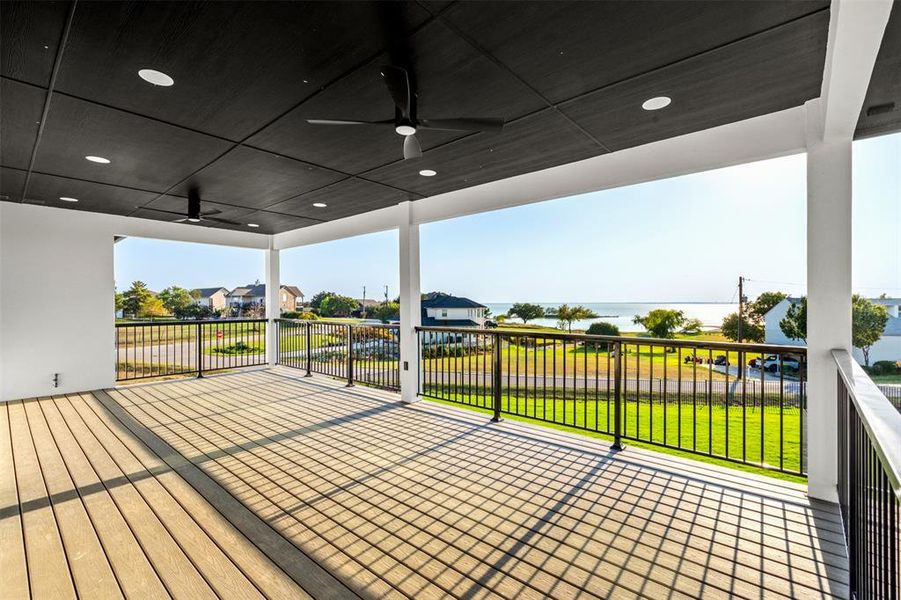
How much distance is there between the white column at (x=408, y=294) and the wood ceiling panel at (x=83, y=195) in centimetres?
306

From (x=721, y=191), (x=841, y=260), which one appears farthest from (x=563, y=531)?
(x=721, y=191)

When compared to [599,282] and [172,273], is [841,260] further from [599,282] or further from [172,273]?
[599,282]

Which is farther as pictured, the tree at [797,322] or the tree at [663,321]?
the tree at [663,321]

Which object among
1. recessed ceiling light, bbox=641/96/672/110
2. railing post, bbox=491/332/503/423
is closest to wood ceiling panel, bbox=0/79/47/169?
recessed ceiling light, bbox=641/96/672/110

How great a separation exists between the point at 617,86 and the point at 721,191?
12.4m

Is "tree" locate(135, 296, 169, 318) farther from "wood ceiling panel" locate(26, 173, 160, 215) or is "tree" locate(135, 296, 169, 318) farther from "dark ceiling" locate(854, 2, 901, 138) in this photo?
"dark ceiling" locate(854, 2, 901, 138)

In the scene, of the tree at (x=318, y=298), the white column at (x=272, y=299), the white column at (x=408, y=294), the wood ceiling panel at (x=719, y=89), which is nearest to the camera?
the wood ceiling panel at (x=719, y=89)

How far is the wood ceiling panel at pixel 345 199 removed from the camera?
4.49m

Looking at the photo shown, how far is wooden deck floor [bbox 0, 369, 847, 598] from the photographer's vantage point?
5.75ft

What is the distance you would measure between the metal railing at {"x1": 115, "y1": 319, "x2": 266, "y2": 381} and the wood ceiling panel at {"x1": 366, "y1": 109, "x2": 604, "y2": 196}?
452cm

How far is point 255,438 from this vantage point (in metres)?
3.63

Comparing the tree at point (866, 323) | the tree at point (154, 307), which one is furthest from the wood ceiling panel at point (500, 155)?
the tree at point (154, 307)

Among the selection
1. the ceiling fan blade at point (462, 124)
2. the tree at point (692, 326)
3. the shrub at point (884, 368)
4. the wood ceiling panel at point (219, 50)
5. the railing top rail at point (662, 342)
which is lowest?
the tree at point (692, 326)

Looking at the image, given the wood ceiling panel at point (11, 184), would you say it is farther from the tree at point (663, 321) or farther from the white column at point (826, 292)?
the tree at point (663, 321)
